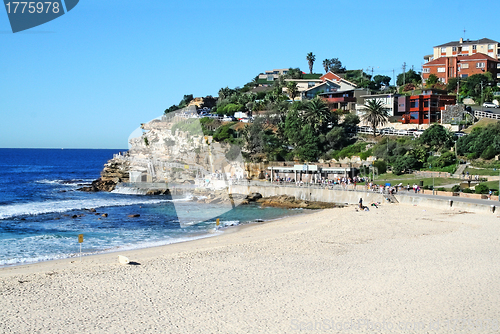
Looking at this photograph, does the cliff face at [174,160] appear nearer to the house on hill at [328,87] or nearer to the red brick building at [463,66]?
the house on hill at [328,87]

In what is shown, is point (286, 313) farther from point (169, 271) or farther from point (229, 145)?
point (229, 145)

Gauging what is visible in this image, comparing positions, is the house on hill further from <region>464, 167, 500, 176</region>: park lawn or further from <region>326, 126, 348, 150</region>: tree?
<region>464, 167, 500, 176</region>: park lawn

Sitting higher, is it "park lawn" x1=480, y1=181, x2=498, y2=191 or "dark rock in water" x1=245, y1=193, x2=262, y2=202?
"park lawn" x1=480, y1=181, x2=498, y2=191

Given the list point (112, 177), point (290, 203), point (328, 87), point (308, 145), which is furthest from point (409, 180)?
point (328, 87)

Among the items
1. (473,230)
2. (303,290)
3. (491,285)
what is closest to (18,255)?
(303,290)

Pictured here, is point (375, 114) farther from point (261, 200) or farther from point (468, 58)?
point (468, 58)

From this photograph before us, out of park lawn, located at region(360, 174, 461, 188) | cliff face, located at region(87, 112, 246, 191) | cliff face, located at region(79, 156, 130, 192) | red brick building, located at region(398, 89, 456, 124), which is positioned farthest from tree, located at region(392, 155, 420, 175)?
cliff face, located at region(79, 156, 130, 192)

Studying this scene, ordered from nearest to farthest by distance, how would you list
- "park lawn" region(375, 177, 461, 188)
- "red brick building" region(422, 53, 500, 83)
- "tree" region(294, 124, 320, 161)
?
"park lawn" region(375, 177, 461, 188) < "tree" region(294, 124, 320, 161) < "red brick building" region(422, 53, 500, 83)

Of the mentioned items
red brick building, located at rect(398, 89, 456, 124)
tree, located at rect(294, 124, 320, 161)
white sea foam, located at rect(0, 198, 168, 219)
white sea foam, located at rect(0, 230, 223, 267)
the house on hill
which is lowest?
white sea foam, located at rect(0, 230, 223, 267)

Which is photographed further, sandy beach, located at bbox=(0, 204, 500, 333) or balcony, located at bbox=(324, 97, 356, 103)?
balcony, located at bbox=(324, 97, 356, 103)

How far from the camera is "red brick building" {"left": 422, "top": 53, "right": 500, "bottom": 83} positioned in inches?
2714

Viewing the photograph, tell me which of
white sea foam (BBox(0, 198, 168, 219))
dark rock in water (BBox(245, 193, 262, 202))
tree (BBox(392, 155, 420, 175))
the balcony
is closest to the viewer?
white sea foam (BBox(0, 198, 168, 219))

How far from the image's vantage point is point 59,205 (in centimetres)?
4303

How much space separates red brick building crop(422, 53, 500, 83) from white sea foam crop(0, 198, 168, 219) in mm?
51955
